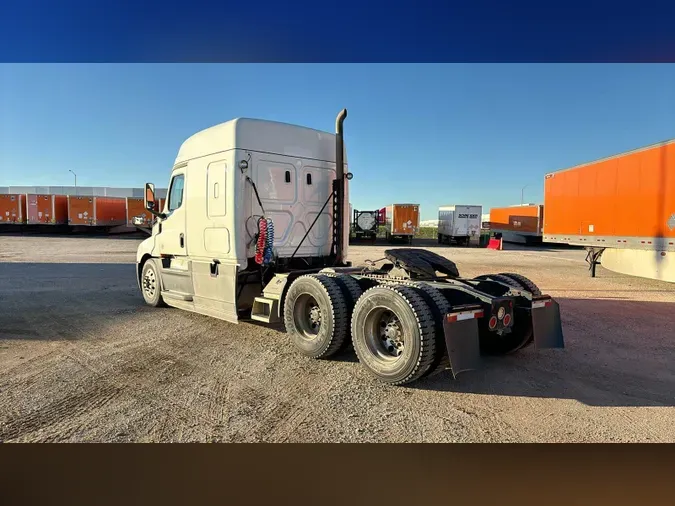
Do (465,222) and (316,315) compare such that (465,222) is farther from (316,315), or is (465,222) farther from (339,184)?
(316,315)

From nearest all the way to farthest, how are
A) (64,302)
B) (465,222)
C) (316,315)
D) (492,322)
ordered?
(492,322), (316,315), (64,302), (465,222)

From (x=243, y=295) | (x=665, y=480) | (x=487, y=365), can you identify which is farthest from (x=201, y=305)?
(x=665, y=480)

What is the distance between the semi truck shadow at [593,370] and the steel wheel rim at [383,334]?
0.45 m

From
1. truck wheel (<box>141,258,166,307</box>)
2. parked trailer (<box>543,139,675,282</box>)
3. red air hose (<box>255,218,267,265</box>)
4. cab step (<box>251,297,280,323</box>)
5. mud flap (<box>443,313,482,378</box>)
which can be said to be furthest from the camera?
parked trailer (<box>543,139,675,282</box>)

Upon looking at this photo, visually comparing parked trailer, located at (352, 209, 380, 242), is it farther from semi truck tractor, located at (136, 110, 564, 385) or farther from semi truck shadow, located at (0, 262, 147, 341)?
semi truck tractor, located at (136, 110, 564, 385)

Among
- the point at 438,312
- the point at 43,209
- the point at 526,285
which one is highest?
the point at 43,209

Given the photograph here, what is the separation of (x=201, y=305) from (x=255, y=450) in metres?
4.26

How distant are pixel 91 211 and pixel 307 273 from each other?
118ft

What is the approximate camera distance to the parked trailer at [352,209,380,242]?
1325 inches

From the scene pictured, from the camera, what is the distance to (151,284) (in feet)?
28.4

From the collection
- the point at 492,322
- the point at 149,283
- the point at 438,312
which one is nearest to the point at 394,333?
the point at 438,312

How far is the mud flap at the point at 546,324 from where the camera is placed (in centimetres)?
513

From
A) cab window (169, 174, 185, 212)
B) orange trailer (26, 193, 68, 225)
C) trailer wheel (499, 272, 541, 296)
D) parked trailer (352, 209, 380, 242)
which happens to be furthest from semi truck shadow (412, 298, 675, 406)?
orange trailer (26, 193, 68, 225)

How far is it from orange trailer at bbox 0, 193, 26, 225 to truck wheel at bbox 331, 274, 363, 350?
39539 mm
